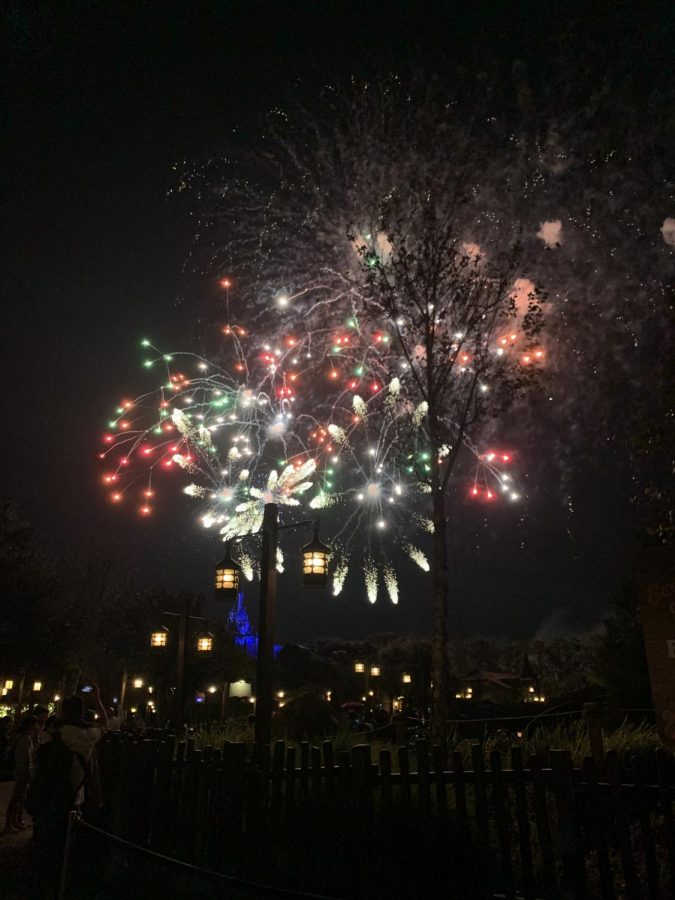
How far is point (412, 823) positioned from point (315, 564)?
619 cm

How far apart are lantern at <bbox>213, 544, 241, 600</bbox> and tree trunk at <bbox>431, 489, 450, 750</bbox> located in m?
4.32

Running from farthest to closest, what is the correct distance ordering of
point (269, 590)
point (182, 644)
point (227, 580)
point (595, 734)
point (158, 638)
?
point (158, 638)
point (182, 644)
point (227, 580)
point (269, 590)
point (595, 734)

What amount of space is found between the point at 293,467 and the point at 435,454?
4381 millimetres

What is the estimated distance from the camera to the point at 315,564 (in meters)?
11.0

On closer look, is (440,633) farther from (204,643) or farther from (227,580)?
(204,643)

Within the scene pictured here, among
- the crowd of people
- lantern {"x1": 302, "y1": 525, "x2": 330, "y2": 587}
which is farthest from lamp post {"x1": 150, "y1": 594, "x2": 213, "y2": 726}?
the crowd of people

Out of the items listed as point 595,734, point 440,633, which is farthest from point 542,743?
point 440,633

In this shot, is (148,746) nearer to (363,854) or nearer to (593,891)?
(363,854)

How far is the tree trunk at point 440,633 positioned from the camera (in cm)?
1026

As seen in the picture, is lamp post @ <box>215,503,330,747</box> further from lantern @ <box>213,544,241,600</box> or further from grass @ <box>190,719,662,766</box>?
grass @ <box>190,719,662,766</box>

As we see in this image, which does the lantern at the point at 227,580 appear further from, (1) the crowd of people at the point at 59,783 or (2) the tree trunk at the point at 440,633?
(1) the crowd of people at the point at 59,783

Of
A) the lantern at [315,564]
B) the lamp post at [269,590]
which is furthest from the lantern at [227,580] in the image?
the lantern at [315,564]

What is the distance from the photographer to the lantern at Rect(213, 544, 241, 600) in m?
12.3

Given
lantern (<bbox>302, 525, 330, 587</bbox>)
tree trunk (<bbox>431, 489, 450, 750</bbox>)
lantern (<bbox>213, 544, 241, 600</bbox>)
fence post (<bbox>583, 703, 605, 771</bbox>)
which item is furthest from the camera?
lantern (<bbox>213, 544, 241, 600</bbox>)
